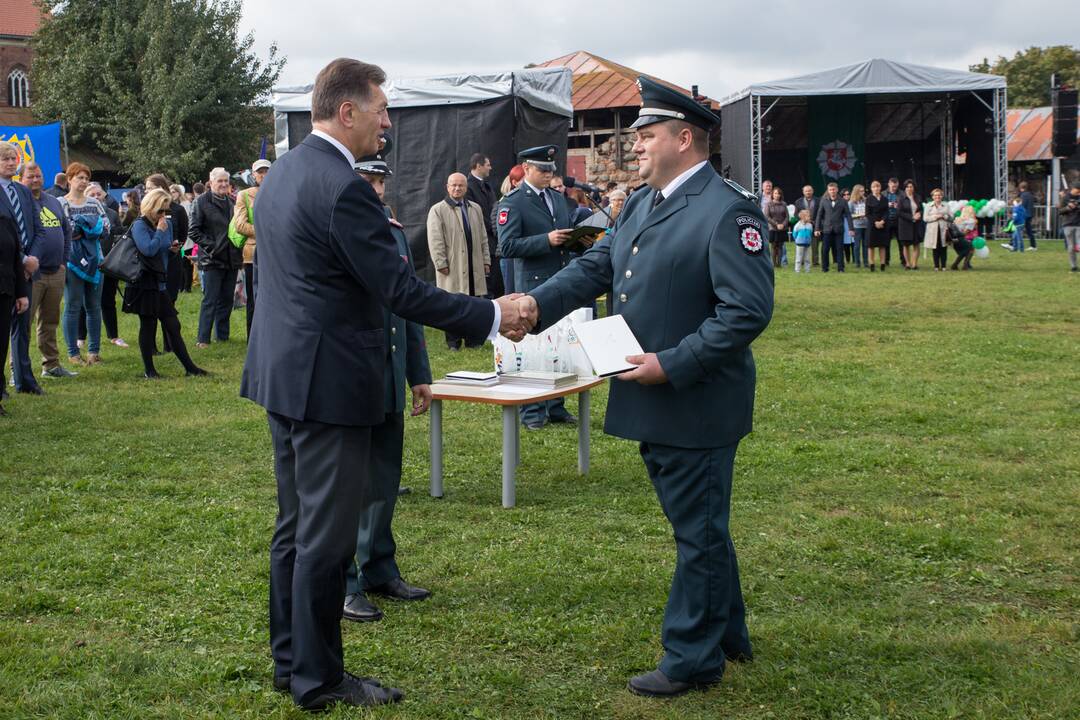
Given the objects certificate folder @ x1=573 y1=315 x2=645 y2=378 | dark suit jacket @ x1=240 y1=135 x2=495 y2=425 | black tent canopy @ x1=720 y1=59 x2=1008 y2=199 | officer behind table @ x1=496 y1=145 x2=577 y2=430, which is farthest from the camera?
black tent canopy @ x1=720 y1=59 x2=1008 y2=199

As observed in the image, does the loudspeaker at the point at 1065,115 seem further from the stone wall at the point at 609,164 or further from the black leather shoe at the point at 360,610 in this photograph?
the black leather shoe at the point at 360,610

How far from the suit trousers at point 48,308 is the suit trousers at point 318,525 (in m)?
8.15

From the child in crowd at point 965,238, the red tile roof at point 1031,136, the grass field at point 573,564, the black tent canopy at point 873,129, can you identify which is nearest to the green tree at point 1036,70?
the red tile roof at point 1031,136

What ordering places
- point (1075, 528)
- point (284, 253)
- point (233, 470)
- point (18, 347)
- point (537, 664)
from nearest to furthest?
point (284, 253)
point (537, 664)
point (1075, 528)
point (233, 470)
point (18, 347)

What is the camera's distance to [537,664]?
4.46m

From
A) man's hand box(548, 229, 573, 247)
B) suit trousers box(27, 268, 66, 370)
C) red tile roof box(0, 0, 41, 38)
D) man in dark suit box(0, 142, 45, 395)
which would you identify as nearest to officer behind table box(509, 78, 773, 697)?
man's hand box(548, 229, 573, 247)

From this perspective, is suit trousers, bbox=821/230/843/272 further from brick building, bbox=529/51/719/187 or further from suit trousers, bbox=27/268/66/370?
suit trousers, bbox=27/268/66/370

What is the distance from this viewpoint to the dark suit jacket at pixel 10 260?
8906 mm

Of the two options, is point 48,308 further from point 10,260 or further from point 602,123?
point 602,123

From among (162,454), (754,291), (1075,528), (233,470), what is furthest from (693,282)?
(162,454)

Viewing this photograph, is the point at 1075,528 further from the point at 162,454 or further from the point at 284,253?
the point at 162,454

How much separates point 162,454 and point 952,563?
18.0 feet

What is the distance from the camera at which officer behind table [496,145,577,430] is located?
9094mm

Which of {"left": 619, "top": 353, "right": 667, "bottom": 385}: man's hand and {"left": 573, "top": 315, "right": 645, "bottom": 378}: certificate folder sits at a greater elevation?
{"left": 573, "top": 315, "right": 645, "bottom": 378}: certificate folder
